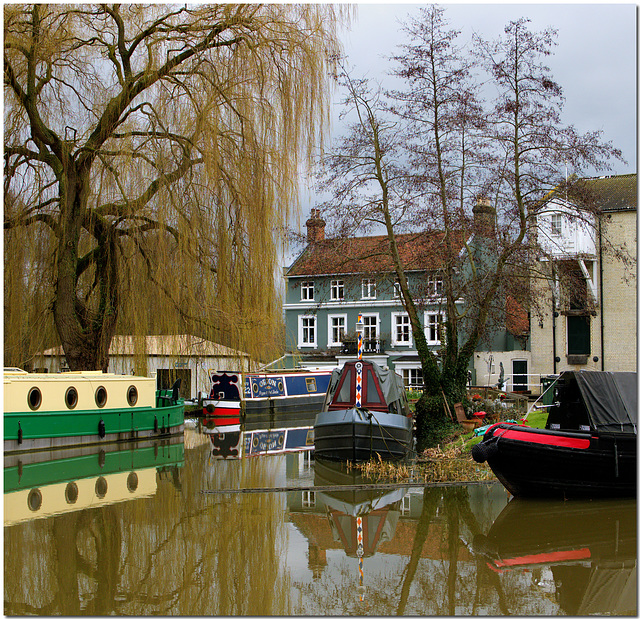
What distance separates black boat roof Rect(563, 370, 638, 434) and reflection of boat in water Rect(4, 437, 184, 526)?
7.12 meters

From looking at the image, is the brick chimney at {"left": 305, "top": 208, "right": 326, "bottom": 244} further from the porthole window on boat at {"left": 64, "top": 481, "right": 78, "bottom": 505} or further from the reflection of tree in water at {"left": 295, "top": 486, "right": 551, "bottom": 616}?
the reflection of tree in water at {"left": 295, "top": 486, "right": 551, "bottom": 616}

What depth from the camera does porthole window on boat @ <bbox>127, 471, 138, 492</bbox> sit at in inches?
491

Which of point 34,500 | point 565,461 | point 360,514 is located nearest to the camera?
point 360,514

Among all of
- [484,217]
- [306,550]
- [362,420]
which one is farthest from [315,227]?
[306,550]

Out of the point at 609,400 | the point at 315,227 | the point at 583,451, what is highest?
the point at 315,227

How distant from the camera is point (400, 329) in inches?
1623

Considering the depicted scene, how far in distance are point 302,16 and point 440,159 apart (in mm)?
6935

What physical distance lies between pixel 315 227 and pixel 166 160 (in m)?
6.16

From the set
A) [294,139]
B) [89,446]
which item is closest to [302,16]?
[294,139]

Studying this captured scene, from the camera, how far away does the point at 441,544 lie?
8242 mm

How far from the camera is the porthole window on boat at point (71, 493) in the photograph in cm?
1120

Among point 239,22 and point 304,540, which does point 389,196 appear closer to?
point 239,22

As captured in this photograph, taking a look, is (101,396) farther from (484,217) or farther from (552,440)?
(552,440)

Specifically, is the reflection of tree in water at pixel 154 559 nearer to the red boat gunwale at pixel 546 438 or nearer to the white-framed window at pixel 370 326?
the red boat gunwale at pixel 546 438
